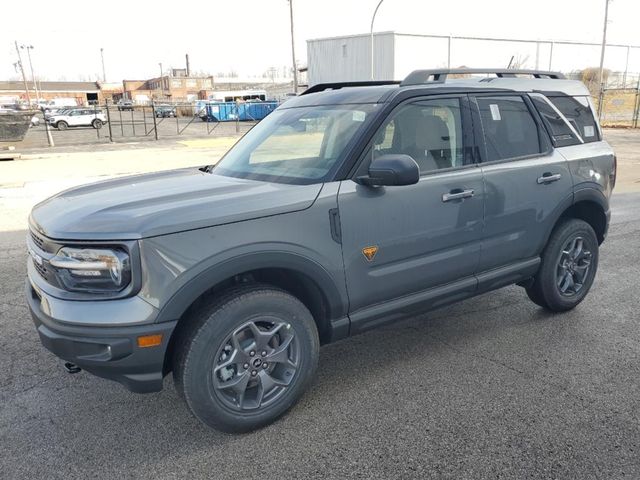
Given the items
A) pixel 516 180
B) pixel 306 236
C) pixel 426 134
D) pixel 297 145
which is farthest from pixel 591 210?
pixel 306 236

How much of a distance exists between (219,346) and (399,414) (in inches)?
44.8

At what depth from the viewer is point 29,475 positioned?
2.60 metres

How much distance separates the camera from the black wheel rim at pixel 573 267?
14.4 feet

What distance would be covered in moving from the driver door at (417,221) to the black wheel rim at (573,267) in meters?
1.14

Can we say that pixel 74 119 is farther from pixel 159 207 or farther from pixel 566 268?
pixel 159 207

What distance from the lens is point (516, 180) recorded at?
381 cm

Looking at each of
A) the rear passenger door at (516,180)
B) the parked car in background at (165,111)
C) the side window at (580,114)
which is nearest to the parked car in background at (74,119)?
the parked car in background at (165,111)

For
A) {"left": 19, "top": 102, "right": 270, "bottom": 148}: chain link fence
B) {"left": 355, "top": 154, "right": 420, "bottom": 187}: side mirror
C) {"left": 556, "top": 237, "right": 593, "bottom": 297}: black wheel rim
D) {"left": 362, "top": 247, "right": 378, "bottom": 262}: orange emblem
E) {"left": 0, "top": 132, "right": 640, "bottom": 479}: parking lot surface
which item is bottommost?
{"left": 19, "top": 102, "right": 270, "bottom": 148}: chain link fence

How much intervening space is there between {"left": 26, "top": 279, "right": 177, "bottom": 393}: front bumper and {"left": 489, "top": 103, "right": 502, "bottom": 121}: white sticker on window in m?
2.66

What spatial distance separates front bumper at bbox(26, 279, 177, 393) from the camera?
8.03 ft

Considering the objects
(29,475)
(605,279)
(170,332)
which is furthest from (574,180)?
(29,475)

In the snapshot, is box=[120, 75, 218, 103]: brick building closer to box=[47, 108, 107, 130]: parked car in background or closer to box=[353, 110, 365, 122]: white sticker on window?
box=[47, 108, 107, 130]: parked car in background

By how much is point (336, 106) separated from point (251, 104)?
4221 centimetres

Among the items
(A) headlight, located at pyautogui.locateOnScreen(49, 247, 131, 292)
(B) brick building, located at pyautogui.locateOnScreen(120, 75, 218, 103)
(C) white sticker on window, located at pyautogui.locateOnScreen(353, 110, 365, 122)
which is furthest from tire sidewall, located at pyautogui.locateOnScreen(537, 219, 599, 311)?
(B) brick building, located at pyautogui.locateOnScreen(120, 75, 218, 103)
